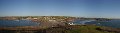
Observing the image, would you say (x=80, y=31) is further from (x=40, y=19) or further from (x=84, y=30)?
(x=40, y=19)

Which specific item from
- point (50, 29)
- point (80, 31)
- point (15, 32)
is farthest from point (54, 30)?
point (15, 32)

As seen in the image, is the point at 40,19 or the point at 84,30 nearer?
the point at 84,30

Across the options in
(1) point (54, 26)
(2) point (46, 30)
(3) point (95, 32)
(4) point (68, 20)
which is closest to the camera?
(3) point (95, 32)

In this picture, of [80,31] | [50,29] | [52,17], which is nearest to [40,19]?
[52,17]

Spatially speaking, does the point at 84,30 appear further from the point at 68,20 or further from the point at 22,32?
the point at 22,32

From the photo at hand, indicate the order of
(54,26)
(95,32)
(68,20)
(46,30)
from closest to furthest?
1. (95,32)
2. (46,30)
3. (54,26)
4. (68,20)

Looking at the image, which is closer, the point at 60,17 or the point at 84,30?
the point at 84,30

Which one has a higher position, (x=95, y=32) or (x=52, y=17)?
(x=52, y=17)

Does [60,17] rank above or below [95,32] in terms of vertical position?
above

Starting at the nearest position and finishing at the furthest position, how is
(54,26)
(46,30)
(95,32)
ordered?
(95,32), (46,30), (54,26)
